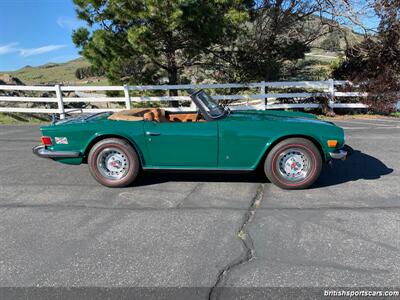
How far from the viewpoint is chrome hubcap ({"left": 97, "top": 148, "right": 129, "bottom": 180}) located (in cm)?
468

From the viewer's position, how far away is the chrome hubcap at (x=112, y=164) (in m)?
4.68

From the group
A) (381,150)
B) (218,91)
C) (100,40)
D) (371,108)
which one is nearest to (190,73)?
(218,91)

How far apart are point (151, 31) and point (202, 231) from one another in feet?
28.3

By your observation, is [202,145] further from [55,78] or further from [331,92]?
[55,78]

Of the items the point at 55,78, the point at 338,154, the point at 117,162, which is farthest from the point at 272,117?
the point at 55,78

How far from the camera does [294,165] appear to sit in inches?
176

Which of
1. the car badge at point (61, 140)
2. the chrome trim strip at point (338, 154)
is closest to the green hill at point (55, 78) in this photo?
the car badge at point (61, 140)

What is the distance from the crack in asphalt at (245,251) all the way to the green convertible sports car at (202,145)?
62cm

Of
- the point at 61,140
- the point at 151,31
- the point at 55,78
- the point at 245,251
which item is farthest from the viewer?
the point at 55,78

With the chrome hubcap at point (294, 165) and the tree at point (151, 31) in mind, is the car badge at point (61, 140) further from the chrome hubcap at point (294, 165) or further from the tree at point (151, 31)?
the tree at point (151, 31)

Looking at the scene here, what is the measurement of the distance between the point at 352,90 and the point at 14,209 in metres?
10.9

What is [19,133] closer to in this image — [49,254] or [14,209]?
[14,209]

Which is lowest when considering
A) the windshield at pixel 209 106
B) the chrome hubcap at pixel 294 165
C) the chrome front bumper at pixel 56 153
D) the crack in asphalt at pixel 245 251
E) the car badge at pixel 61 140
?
the crack in asphalt at pixel 245 251

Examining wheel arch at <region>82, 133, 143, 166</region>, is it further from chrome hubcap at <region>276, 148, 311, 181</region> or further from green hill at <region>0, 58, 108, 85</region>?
green hill at <region>0, 58, 108, 85</region>
